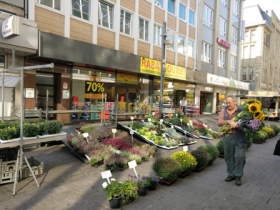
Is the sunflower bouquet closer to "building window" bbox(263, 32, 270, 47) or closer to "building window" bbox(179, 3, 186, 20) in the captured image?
"building window" bbox(179, 3, 186, 20)

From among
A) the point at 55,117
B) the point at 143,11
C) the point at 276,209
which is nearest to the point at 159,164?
the point at 276,209

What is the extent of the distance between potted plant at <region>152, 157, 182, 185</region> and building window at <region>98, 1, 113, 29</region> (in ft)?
34.2

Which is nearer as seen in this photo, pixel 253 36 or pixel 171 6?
pixel 171 6

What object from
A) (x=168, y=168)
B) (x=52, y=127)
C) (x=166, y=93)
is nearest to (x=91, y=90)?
(x=166, y=93)

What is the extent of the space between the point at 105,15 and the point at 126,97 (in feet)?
17.4

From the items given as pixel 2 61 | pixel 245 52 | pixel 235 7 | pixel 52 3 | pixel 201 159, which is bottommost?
pixel 201 159

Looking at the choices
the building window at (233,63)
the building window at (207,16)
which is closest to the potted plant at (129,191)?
the building window at (207,16)

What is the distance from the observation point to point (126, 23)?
15.0 m

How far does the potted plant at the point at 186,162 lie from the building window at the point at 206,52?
19.4m

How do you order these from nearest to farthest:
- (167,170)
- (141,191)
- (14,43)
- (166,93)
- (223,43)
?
(141,191), (167,170), (14,43), (166,93), (223,43)

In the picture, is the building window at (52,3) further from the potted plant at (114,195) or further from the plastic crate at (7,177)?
the potted plant at (114,195)

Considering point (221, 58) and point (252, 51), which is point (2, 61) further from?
point (252, 51)

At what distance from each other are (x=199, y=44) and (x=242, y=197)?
19808 mm

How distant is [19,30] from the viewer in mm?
8430
